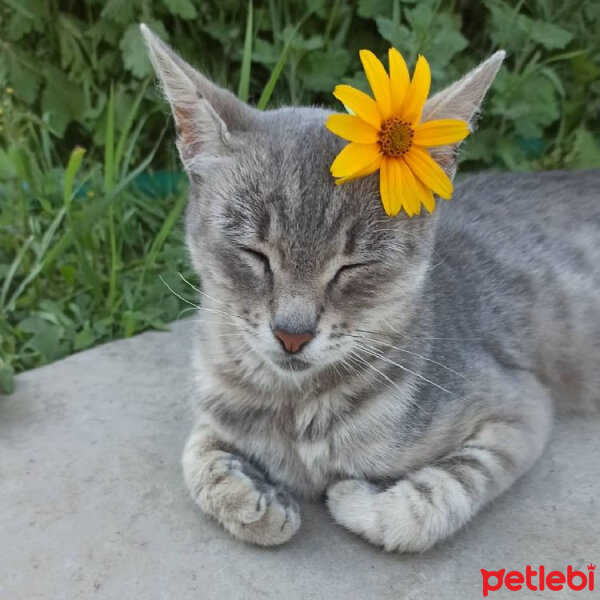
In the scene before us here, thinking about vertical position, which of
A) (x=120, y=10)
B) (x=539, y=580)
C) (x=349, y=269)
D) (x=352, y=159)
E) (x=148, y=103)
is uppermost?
(x=120, y=10)

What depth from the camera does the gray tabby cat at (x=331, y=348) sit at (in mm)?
1469

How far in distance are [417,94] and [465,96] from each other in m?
0.13

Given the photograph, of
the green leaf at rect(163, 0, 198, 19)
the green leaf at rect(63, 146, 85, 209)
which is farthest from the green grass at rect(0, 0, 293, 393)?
the green leaf at rect(163, 0, 198, 19)

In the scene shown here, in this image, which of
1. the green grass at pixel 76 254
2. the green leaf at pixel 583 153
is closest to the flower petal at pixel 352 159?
the green grass at pixel 76 254

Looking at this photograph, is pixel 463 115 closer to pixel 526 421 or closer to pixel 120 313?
pixel 526 421

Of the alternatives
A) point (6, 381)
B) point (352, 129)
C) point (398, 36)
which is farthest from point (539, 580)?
point (398, 36)

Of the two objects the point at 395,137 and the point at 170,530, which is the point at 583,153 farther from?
the point at 170,530

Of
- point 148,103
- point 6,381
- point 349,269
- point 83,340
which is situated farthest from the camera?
point 148,103

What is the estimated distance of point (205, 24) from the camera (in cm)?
304

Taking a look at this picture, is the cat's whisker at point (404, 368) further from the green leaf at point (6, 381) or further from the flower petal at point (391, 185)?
the green leaf at point (6, 381)

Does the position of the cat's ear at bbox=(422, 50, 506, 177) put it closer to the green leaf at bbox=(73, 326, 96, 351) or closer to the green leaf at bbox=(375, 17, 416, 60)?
the green leaf at bbox=(375, 17, 416, 60)

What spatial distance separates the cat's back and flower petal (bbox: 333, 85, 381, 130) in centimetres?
61

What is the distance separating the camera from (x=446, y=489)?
5.23ft

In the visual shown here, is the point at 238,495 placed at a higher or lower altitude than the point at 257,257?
lower
